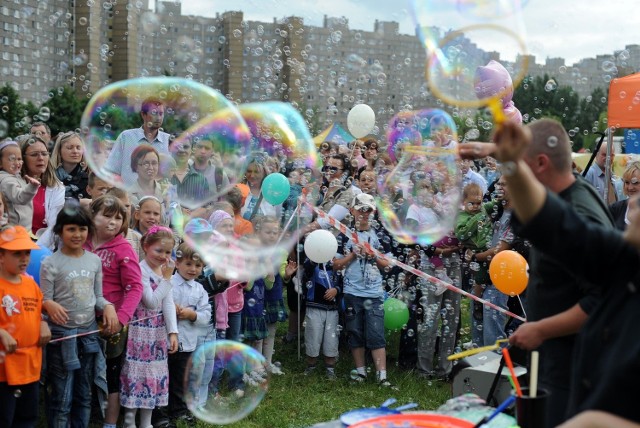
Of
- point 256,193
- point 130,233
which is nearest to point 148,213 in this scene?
point 130,233

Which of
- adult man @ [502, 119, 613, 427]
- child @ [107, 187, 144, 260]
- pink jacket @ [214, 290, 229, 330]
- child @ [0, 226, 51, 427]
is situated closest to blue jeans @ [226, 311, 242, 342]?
pink jacket @ [214, 290, 229, 330]

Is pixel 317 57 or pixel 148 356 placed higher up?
pixel 317 57

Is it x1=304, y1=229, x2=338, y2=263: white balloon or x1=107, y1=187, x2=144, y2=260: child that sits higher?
x1=107, y1=187, x2=144, y2=260: child

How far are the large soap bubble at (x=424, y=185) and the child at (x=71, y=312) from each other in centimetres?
224

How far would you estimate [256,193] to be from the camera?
21.1 ft

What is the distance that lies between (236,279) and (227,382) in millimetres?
688

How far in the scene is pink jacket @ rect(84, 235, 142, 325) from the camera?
4.70 meters

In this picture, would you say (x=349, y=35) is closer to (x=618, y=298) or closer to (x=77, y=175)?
(x=77, y=175)

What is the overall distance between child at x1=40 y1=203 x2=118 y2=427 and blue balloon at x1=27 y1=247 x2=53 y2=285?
96mm

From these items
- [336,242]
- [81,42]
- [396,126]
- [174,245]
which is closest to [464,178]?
[396,126]

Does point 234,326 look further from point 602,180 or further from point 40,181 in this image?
point 602,180

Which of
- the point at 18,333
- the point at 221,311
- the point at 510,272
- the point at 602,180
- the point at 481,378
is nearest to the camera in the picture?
the point at 481,378

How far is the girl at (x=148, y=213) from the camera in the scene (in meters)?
5.24

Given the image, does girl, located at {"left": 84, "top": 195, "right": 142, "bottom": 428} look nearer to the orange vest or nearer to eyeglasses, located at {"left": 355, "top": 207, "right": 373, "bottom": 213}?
the orange vest
